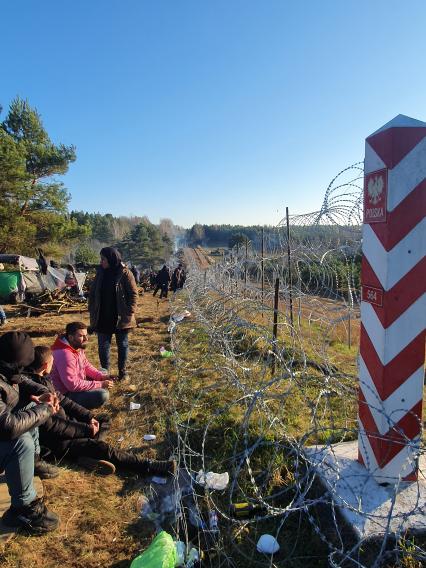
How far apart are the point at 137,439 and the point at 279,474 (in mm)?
1197

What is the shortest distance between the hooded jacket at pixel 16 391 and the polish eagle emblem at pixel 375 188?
199 cm

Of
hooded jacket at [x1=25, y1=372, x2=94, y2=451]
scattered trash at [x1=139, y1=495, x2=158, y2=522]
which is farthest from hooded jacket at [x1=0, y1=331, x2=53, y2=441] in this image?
scattered trash at [x1=139, y1=495, x2=158, y2=522]

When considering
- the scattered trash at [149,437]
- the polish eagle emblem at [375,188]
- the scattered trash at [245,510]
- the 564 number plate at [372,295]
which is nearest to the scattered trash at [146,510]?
the scattered trash at [245,510]

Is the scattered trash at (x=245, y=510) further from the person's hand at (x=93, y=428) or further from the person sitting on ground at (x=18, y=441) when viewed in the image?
the person's hand at (x=93, y=428)

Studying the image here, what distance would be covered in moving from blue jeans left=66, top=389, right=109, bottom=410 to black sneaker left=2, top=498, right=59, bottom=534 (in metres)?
1.17

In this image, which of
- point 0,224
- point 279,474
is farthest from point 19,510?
point 0,224

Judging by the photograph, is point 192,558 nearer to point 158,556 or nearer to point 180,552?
point 180,552

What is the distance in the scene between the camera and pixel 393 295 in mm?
1865

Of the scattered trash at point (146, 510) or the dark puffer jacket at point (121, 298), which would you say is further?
the dark puffer jacket at point (121, 298)

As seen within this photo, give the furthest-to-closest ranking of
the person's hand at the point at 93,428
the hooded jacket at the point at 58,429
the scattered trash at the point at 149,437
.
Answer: the scattered trash at the point at 149,437 → the person's hand at the point at 93,428 → the hooded jacket at the point at 58,429

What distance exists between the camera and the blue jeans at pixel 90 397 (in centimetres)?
317

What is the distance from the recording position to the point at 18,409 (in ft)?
7.12

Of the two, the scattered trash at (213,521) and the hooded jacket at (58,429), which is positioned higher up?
the hooded jacket at (58,429)

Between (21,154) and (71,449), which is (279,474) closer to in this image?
(71,449)
